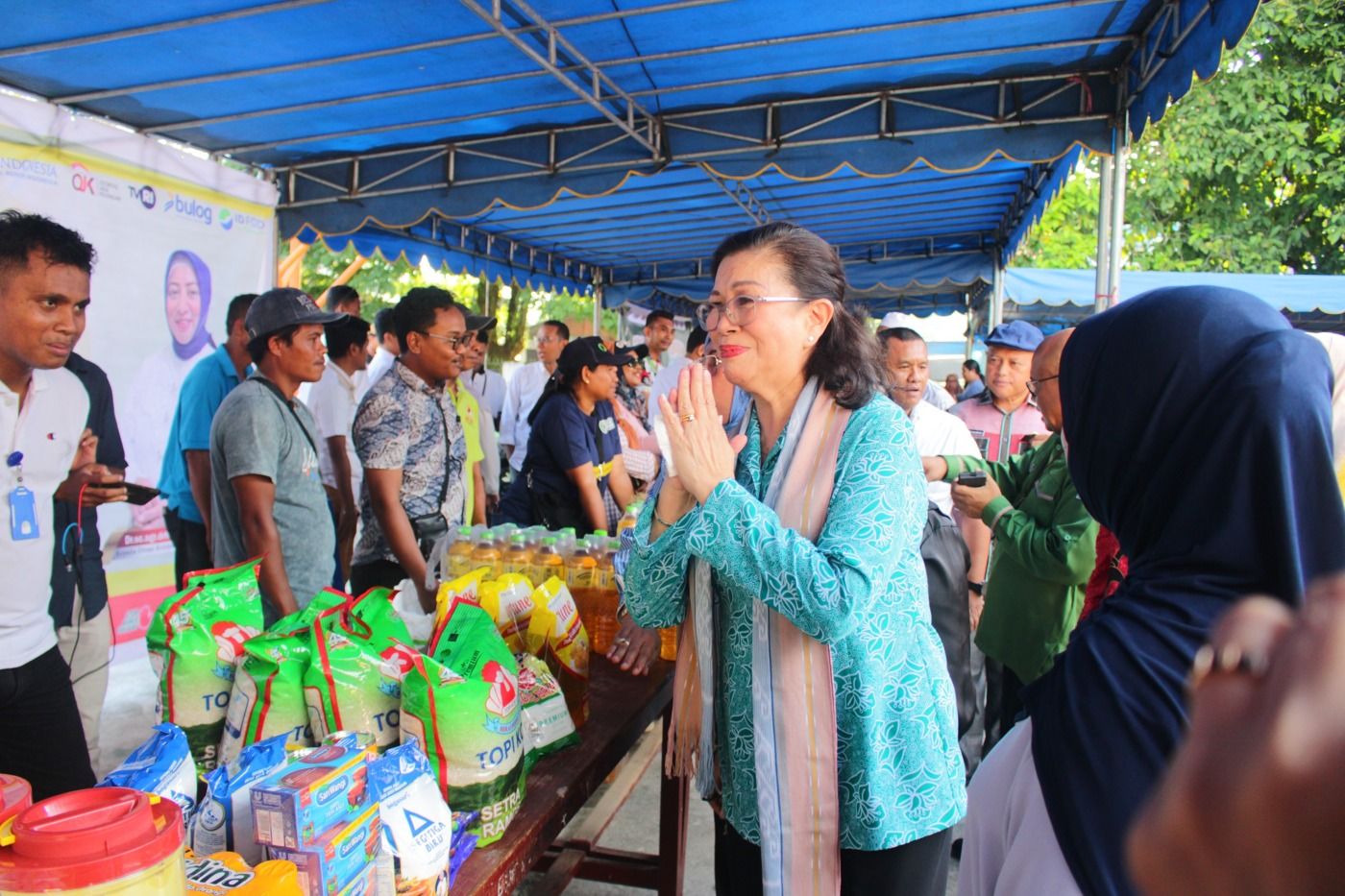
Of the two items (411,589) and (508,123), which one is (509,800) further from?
(508,123)

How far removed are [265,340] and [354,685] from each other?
175cm

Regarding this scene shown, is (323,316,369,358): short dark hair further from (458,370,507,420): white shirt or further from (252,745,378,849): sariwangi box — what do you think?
(252,745,378,849): sariwangi box

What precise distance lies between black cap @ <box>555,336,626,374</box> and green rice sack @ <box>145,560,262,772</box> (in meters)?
2.21

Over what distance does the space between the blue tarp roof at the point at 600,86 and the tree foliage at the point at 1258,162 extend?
11.9 meters

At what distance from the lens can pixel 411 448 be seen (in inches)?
118

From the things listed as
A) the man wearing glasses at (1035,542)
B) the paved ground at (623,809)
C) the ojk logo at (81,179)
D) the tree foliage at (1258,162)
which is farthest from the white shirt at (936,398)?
the tree foliage at (1258,162)

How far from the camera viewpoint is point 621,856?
2623 mm

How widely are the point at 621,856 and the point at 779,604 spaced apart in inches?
68.6

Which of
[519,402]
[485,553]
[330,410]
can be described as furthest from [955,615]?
[519,402]

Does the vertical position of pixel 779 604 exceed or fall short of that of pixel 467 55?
it falls short

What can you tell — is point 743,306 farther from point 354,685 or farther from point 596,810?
point 596,810

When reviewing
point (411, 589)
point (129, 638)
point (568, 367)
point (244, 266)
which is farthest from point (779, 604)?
point (244, 266)

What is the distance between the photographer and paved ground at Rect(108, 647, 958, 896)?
2.89m

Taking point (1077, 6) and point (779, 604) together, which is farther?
point (1077, 6)
